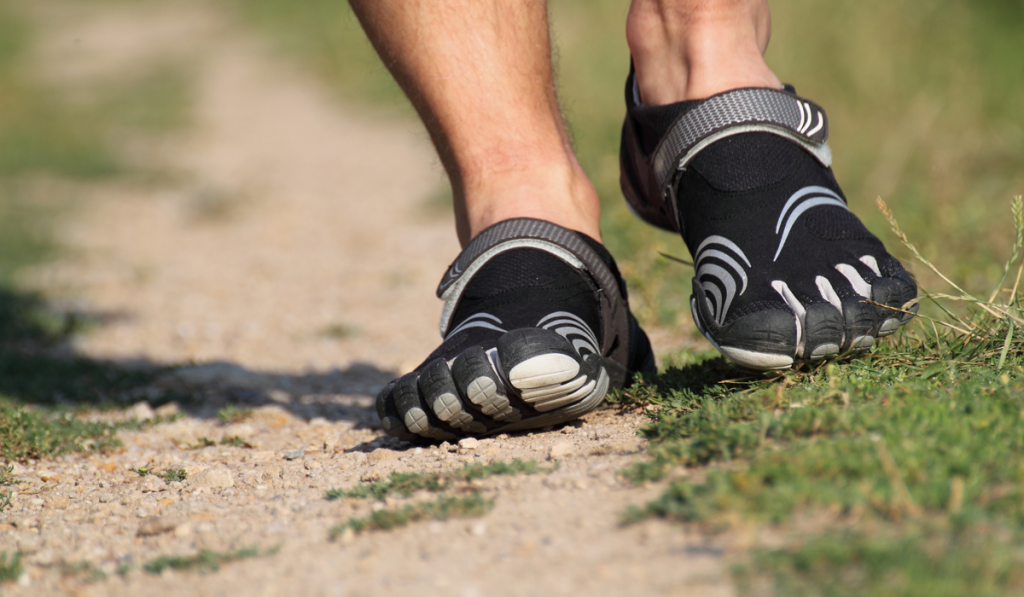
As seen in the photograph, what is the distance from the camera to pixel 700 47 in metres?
1.71

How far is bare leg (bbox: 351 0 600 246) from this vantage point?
180 cm

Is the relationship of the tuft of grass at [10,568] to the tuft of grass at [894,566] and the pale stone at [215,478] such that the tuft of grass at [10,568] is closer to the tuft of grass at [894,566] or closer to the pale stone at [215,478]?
the pale stone at [215,478]

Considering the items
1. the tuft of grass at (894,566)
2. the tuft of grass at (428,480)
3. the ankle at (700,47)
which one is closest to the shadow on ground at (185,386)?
the tuft of grass at (428,480)

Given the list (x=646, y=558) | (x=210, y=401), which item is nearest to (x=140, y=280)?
(x=210, y=401)

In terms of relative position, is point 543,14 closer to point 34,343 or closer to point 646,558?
point 646,558

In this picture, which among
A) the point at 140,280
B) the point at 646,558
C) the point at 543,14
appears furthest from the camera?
the point at 140,280

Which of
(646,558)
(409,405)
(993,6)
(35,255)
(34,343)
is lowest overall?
(646,558)

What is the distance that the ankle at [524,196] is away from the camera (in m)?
1.83

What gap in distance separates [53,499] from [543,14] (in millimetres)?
1451

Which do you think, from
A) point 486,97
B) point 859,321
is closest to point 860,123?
point 486,97

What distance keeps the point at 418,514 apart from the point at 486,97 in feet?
3.16

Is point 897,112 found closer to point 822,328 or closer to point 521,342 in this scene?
point 822,328

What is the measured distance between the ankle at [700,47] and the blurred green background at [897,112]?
1324 millimetres

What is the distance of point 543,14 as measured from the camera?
6.31 ft
